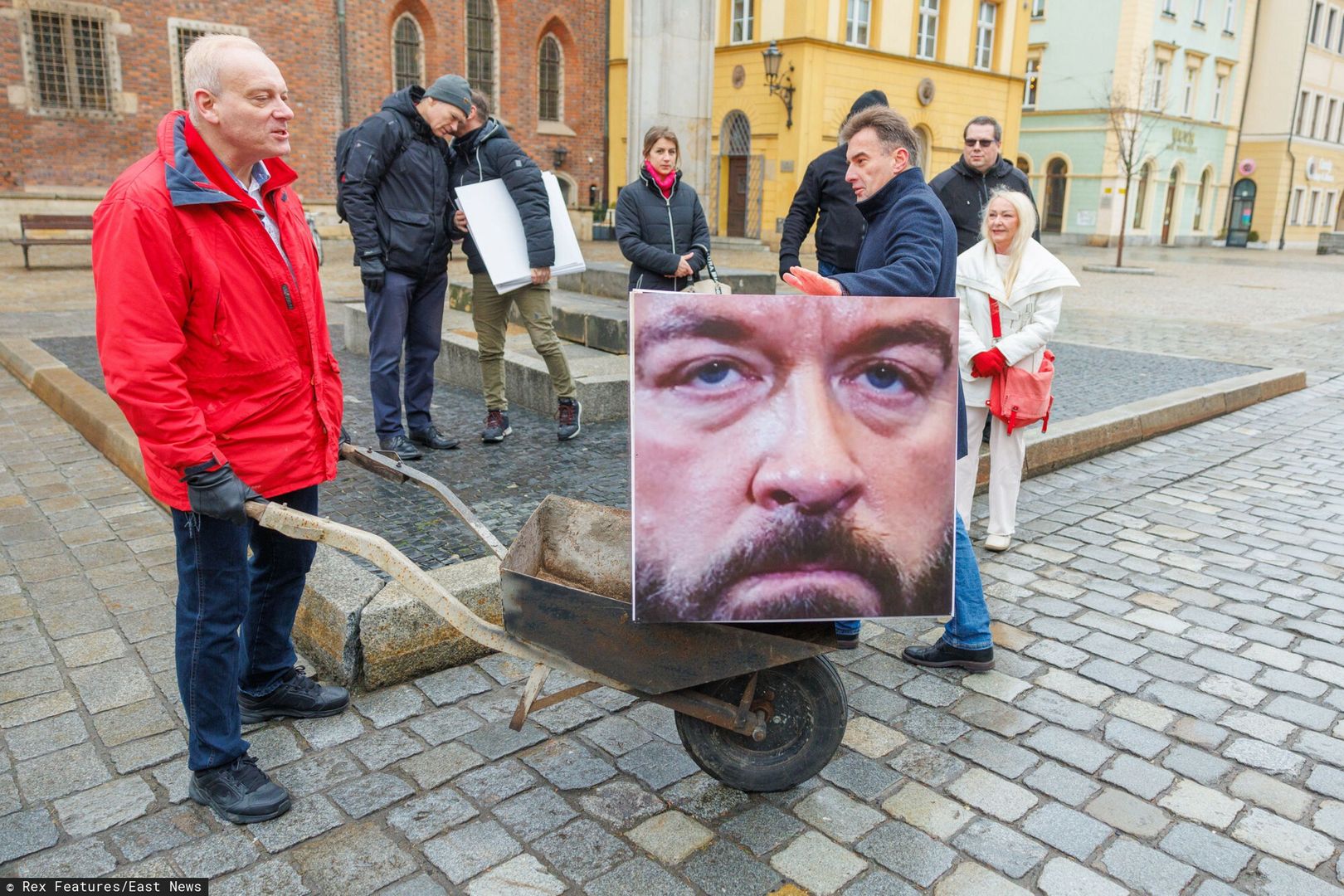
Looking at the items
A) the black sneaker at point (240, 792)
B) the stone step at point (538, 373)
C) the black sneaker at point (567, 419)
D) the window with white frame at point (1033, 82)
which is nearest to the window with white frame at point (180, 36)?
the stone step at point (538, 373)

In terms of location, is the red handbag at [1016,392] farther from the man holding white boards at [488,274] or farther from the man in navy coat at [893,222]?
the man holding white boards at [488,274]

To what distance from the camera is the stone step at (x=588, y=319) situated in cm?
820

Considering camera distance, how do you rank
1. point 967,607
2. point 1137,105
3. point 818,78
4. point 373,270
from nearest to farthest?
point 967,607 < point 373,270 < point 818,78 < point 1137,105

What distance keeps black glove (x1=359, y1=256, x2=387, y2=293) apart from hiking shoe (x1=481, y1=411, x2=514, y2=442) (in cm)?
118

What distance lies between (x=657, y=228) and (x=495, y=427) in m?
1.64

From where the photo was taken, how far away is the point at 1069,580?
4.76 metres

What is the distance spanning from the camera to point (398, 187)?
559 centimetres

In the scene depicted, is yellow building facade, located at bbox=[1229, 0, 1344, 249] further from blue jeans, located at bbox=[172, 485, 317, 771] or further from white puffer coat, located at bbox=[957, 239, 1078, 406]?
blue jeans, located at bbox=[172, 485, 317, 771]

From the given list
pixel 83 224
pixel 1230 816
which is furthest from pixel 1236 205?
pixel 1230 816

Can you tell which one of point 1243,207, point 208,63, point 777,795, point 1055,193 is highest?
point 1055,193

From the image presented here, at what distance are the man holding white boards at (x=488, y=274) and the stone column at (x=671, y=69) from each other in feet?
13.6

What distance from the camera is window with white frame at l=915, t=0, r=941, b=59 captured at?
101 ft

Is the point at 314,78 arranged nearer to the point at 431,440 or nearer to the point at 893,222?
the point at 431,440

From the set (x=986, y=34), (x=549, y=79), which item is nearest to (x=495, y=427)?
(x=549, y=79)
